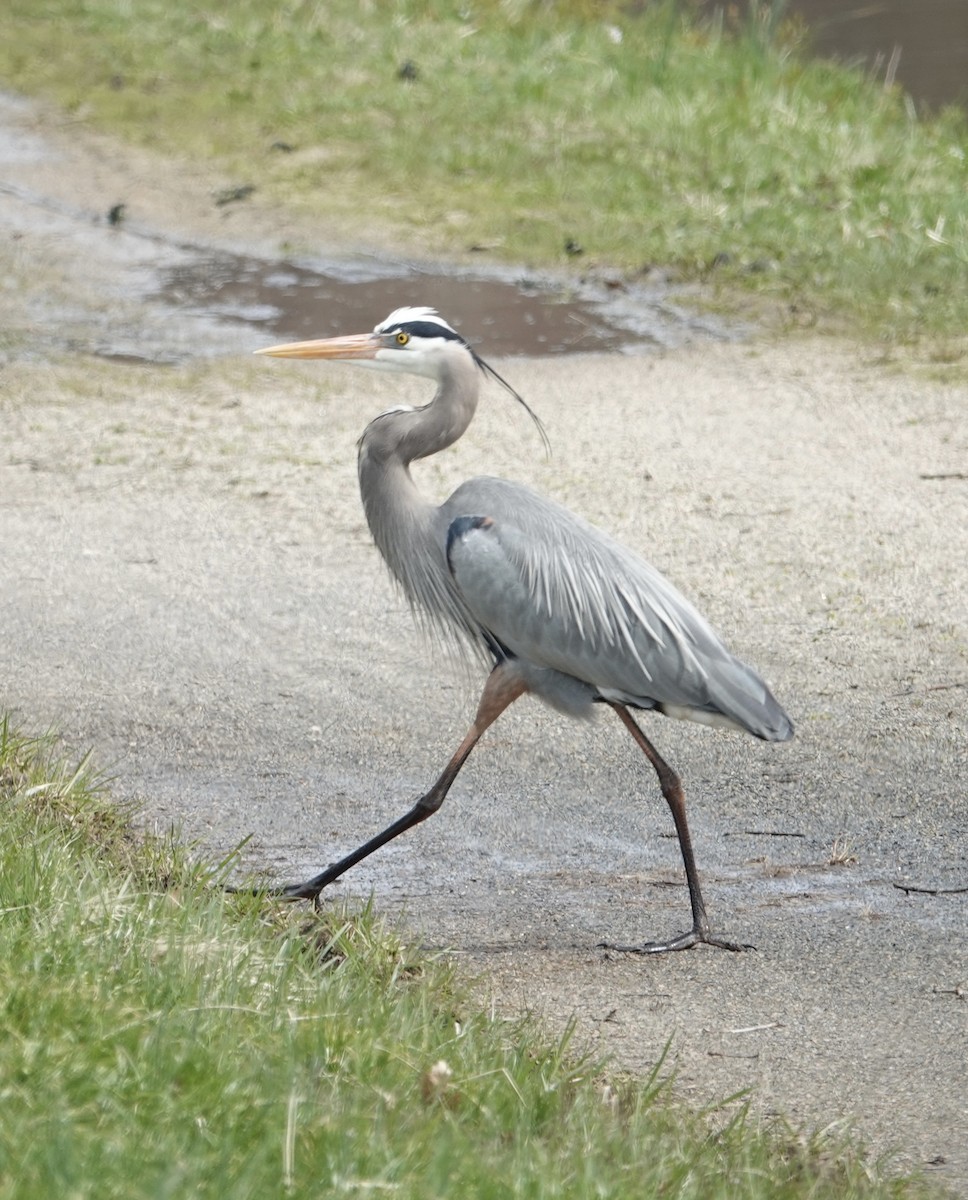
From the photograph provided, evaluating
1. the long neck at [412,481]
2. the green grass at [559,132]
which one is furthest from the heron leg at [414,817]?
the green grass at [559,132]

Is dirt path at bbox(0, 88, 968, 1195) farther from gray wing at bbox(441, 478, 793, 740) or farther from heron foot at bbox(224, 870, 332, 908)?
gray wing at bbox(441, 478, 793, 740)

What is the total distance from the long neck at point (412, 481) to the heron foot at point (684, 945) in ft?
3.03

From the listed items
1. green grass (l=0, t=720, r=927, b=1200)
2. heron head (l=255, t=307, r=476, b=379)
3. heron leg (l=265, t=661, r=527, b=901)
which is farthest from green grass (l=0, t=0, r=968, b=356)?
green grass (l=0, t=720, r=927, b=1200)

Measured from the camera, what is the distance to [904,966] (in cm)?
391

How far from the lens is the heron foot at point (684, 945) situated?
13.0 feet

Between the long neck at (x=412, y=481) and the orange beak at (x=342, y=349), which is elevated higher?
the orange beak at (x=342, y=349)

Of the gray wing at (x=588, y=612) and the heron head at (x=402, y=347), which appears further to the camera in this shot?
the heron head at (x=402, y=347)

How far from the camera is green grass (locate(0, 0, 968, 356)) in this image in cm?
914

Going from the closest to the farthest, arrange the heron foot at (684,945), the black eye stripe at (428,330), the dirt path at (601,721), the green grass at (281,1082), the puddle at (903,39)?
1. the green grass at (281,1082)
2. the dirt path at (601,721)
3. the heron foot at (684,945)
4. the black eye stripe at (428,330)
5. the puddle at (903,39)

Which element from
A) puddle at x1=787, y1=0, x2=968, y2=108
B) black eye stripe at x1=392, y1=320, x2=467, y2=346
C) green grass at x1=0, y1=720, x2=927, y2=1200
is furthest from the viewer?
puddle at x1=787, y1=0, x2=968, y2=108

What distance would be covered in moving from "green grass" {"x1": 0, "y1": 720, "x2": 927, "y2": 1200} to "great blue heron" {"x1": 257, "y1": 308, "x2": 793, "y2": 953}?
29.1 inches

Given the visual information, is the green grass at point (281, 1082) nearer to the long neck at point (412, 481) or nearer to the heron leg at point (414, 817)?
the heron leg at point (414, 817)

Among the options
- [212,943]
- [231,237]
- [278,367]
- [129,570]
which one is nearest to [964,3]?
[231,237]

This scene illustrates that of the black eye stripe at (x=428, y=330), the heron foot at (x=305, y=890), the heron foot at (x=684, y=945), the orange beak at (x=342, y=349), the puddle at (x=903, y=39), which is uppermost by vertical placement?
the puddle at (x=903, y=39)
